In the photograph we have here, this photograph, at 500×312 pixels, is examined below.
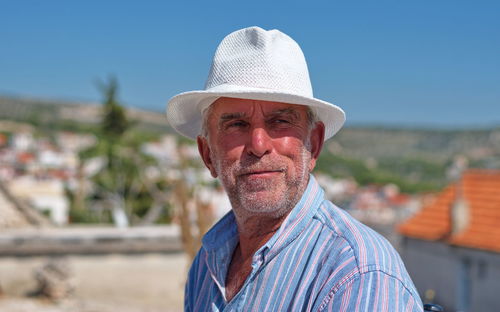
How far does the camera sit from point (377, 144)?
10900cm

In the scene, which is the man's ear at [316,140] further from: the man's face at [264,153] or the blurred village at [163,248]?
the blurred village at [163,248]

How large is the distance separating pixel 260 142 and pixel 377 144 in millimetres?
109847

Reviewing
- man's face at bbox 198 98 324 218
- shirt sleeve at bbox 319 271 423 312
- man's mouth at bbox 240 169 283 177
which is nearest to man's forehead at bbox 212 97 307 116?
man's face at bbox 198 98 324 218

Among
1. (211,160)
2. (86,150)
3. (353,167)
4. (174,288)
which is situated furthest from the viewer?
(353,167)

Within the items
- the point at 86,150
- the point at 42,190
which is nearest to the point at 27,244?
the point at 86,150

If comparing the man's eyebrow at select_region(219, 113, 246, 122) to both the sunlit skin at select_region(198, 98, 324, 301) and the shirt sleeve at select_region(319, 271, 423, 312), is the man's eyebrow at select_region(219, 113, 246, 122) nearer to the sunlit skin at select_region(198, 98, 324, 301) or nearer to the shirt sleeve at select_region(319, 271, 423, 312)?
the sunlit skin at select_region(198, 98, 324, 301)

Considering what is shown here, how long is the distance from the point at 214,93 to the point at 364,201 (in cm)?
5147

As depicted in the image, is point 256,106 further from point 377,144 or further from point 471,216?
point 377,144

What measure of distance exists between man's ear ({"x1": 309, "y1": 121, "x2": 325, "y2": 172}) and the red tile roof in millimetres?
8786

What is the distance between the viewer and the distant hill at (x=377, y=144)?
94.2 meters

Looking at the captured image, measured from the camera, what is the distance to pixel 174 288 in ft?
26.6

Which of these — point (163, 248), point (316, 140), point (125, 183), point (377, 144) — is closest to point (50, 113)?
point (377, 144)

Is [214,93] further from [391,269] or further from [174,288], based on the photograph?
[174,288]

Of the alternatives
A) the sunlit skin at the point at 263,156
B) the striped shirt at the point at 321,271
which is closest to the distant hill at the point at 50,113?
the sunlit skin at the point at 263,156
